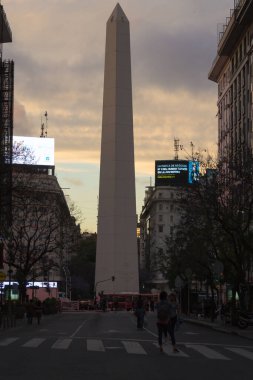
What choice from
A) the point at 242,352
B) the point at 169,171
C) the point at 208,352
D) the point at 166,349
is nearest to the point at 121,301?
the point at 169,171

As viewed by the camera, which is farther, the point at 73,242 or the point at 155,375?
the point at 73,242

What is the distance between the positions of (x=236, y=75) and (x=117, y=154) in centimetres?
1633

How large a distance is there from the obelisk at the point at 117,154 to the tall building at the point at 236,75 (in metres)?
11.2

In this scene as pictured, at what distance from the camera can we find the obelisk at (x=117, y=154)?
84.1 metres

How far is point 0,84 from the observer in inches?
2315

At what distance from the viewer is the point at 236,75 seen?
8231cm

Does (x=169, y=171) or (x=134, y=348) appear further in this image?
(x=169, y=171)

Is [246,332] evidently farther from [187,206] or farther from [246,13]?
[246,13]

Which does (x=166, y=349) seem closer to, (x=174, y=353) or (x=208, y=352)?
(x=208, y=352)

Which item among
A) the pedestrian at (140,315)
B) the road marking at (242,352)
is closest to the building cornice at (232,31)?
the pedestrian at (140,315)

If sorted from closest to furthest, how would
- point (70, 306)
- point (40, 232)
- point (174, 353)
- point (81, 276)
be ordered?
point (174, 353)
point (40, 232)
point (70, 306)
point (81, 276)

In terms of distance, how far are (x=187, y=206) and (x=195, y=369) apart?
27.9m

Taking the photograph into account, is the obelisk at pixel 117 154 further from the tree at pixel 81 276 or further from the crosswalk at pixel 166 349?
the crosswalk at pixel 166 349

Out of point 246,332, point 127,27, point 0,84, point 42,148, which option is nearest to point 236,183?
point 246,332
